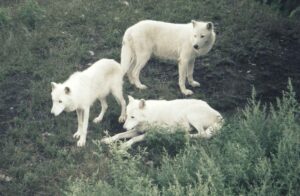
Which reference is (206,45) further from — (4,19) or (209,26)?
(4,19)

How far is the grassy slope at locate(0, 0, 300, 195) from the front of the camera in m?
7.46

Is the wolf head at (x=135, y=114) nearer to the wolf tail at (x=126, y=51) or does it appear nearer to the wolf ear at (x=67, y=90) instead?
the wolf ear at (x=67, y=90)

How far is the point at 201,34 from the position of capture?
9.38m

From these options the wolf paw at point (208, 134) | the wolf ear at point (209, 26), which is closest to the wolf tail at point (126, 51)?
the wolf ear at point (209, 26)

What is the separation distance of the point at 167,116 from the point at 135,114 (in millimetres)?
475

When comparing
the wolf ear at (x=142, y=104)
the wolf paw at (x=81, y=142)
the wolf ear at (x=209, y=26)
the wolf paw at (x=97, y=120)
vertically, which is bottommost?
the wolf paw at (x=97, y=120)

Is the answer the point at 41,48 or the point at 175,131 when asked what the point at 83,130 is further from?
the point at 41,48

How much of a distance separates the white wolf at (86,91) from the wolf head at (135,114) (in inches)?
23.2

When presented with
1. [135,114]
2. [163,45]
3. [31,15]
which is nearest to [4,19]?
[31,15]

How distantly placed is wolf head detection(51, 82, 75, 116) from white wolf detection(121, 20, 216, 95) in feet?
6.59

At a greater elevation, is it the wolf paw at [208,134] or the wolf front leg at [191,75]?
the wolf paw at [208,134]

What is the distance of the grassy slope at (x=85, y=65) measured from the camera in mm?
7465

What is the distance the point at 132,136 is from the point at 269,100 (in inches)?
97.8

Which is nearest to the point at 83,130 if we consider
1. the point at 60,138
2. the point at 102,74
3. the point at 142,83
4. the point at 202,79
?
the point at 60,138
